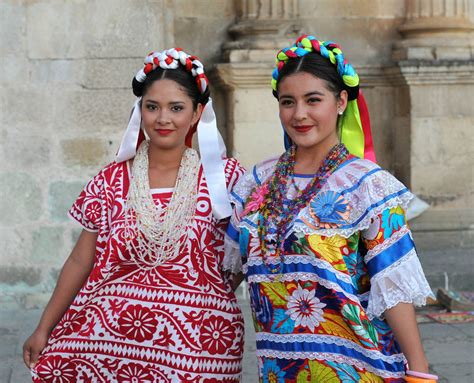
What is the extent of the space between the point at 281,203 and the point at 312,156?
18 cm

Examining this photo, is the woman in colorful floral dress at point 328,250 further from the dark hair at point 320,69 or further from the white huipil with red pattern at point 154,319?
the white huipil with red pattern at point 154,319

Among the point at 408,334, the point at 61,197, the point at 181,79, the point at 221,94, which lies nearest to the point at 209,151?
the point at 181,79

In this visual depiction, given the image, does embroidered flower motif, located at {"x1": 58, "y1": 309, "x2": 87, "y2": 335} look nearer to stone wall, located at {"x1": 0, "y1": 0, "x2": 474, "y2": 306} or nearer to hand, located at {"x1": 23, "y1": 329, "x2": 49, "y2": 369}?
hand, located at {"x1": 23, "y1": 329, "x2": 49, "y2": 369}

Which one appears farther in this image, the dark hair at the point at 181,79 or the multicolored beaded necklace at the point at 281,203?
the dark hair at the point at 181,79

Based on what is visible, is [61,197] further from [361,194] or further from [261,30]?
[361,194]

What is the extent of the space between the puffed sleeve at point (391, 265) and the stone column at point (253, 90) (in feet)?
16.0

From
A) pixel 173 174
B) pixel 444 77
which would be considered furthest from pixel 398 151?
pixel 173 174

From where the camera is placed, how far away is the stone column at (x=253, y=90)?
794 centimetres

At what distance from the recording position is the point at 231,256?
350 cm

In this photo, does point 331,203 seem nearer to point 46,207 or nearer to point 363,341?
point 363,341

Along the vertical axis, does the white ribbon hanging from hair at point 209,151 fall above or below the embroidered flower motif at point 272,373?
above

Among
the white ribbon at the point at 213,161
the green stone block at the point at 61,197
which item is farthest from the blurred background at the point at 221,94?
the white ribbon at the point at 213,161

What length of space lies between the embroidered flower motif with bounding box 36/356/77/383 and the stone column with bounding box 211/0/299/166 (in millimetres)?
4487

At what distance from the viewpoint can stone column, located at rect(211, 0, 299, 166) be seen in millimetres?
7943
